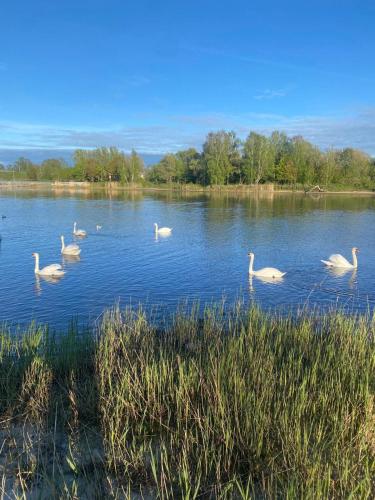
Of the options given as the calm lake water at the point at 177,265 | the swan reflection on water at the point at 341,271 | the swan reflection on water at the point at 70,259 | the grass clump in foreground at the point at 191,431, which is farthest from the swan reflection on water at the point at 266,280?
the grass clump in foreground at the point at 191,431

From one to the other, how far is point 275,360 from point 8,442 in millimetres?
3823

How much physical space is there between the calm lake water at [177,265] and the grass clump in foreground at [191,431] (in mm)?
5189

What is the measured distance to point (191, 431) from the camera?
475 cm

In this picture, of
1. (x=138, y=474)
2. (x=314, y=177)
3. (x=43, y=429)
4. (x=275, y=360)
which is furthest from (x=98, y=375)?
(x=314, y=177)

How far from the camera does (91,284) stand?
1702 cm

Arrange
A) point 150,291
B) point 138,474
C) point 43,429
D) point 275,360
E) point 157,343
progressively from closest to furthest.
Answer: point 138,474 → point 43,429 → point 275,360 → point 157,343 → point 150,291

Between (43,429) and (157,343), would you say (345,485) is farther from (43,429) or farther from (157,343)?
(157,343)

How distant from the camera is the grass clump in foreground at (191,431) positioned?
13.5 ft

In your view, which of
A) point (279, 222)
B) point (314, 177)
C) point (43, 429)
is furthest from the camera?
point (314, 177)

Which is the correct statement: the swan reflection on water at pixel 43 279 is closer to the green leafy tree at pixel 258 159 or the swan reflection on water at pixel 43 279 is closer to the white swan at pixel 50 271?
the white swan at pixel 50 271

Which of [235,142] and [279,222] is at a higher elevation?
[235,142]

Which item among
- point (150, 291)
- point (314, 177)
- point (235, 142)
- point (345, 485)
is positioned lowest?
point (150, 291)

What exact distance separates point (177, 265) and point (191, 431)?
A: 16.3 meters

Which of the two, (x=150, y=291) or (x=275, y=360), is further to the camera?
(x=150, y=291)
